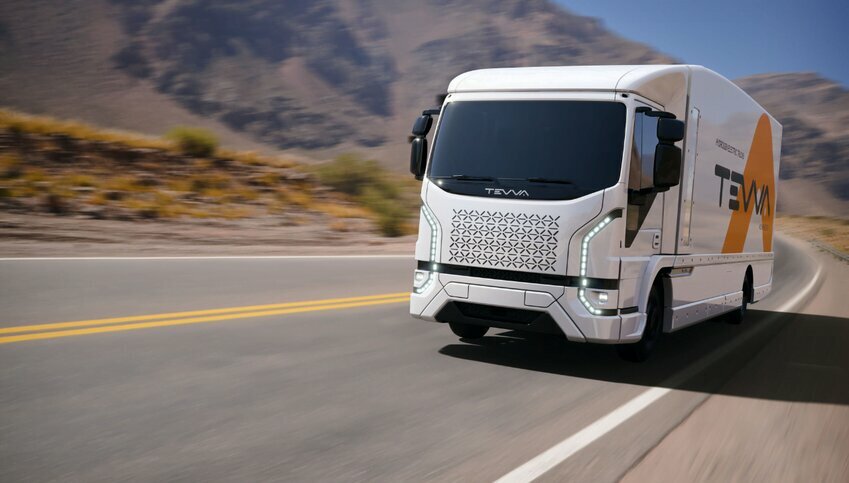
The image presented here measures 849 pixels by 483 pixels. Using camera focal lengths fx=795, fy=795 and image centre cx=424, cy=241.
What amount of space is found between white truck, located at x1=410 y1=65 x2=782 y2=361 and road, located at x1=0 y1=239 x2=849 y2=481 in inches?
23.0

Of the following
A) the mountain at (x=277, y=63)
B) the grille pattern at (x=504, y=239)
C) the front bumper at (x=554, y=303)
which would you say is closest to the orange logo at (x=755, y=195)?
the front bumper at (x=554, y=303)

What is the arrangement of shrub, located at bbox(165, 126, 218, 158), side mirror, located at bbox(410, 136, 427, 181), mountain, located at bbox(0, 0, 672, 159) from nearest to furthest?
side mirror, located at bbox(410, 136, 427, 181) < shrub, located at bbox(165, 126, 218, 158) < mountain, located at bbox(0, 0, 672, 159)

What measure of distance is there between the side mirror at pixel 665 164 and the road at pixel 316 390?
179cm

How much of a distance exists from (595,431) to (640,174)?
8.81 feet

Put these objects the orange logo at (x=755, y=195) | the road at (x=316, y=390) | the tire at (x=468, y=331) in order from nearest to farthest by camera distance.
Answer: the road at (x=316, y=390) → the tire at (x=468, y=331) → the orange logo at (x=755, y=195)

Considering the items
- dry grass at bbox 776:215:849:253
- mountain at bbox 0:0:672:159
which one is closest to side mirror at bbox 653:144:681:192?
dry grass at bbox 776:215:849:253

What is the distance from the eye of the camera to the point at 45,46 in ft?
298

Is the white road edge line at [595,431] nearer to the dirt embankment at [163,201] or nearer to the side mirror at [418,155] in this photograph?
the side mirror at [418,155]

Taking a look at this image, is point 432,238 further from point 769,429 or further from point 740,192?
point 740,192

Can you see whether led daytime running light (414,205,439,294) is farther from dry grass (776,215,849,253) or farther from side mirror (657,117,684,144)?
dry grass (776,215,849,253)

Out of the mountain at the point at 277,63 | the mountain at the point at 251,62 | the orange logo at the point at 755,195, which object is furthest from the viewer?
the mountain at the point at 277,63

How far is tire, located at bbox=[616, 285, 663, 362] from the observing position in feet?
25.2

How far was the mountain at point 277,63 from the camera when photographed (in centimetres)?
9156

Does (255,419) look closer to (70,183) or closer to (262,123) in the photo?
(70,183)
